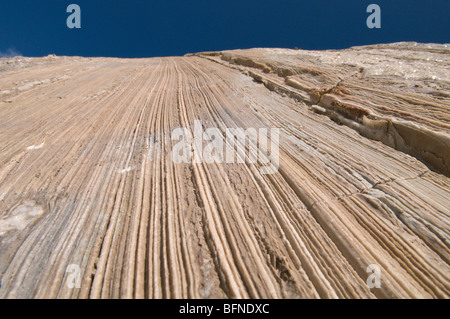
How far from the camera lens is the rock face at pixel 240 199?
184 centimetres

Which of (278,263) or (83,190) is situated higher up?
(83,190)

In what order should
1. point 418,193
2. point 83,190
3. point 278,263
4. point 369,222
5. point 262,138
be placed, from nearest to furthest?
point 278,263 → point 369,222 → point 418,193 → point 83,190 → point 262,138

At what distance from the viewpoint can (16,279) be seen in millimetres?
1859

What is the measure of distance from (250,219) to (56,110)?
537 centimetres

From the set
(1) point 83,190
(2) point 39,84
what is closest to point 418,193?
(1) point 83,190

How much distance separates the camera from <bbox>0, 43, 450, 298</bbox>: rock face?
1838mm

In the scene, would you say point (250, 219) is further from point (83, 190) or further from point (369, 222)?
point (83, 190)

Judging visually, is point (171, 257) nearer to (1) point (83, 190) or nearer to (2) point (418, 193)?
(1) point (83, 190)

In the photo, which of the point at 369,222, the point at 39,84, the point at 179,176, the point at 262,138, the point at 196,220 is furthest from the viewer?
the point at 39,84

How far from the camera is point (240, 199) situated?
8.59 feet

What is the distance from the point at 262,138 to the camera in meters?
3.79
